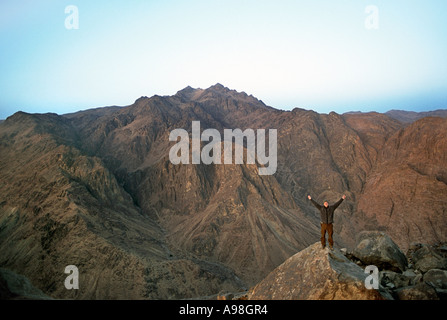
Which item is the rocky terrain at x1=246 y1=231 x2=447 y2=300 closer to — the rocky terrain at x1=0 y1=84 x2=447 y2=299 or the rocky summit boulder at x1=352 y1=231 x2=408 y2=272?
the rocky summit boulder at x1=352 y1=231 x2=408 y2=272

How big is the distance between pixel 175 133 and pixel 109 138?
1877 cm

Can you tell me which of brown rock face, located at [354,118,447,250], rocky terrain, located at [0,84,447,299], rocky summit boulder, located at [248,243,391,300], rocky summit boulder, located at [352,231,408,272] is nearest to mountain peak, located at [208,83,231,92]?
rocky terrain, located at [0,84,447,299]

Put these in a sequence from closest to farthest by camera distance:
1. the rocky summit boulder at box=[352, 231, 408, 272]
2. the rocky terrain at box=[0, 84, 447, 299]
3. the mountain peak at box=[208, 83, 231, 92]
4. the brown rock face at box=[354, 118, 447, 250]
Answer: the rocky summit boulder at box=[352, 231, 408, 272]
the rocky terrain at box=[0, 84, 447, 299]
the brown rock face at box=[354, 118, 447, 250]
the mountain peak at box=[208, 83, 231, 92]

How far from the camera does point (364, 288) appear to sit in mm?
9008

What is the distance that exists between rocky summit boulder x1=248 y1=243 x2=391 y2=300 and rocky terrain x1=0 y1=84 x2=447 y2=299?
2542 centimetres

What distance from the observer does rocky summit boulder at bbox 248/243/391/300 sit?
9133 mm

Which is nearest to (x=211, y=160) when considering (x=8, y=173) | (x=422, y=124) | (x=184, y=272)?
(x=184, y=272)

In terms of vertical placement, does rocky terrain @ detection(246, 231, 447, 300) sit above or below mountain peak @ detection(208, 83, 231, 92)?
below


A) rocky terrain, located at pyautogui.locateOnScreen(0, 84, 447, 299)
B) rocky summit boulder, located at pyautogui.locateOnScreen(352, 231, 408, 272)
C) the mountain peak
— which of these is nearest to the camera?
rocky summit boulder, located at pyautogui.locateOnScreen(352, 231, 408, 272)

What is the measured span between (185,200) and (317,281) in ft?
167

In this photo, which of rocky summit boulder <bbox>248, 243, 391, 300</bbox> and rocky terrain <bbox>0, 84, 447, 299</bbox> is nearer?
rocky summit boulder <bbox>248, 243, 391, 300</bbox>

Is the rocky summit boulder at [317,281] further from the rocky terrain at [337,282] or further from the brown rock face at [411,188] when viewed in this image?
the brown rock face at [411,188]

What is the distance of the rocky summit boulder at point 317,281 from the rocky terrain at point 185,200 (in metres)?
25.4

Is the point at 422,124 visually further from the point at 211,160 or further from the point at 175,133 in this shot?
the point at 175,133
